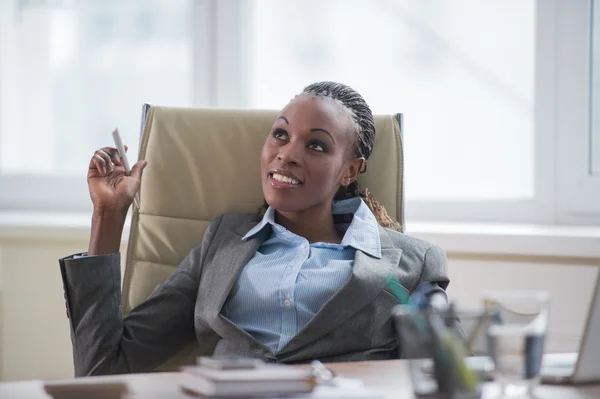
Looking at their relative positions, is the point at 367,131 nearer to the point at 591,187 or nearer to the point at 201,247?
the point at 201,247

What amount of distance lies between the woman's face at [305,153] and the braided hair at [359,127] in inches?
1.2

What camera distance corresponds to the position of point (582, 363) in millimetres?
1030

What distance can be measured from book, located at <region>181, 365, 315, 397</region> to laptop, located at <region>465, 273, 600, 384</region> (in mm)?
198

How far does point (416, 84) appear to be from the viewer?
2.60 meters

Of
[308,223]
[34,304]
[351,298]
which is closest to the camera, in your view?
[351,298]

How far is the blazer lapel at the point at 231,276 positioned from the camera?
1521 mm

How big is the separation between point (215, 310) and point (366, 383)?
0.56 m

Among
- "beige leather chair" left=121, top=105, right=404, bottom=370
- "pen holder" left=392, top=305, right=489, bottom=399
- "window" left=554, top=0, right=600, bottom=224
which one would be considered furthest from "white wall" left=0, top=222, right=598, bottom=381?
"pen holder" left=392, top=305, right=489, bottom=399

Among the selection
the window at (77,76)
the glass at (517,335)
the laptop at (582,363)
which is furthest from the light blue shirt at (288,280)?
the window at (77,76)

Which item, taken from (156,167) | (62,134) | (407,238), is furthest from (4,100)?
(407,238)

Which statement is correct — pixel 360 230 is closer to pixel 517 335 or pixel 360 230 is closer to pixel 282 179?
pixel 282 179

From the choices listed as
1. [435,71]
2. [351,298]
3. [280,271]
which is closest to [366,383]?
[351,298]

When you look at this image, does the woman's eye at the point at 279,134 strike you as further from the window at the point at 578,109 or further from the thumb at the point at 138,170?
the window at the point at 578,109

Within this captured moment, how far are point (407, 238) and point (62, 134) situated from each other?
1.62 m
